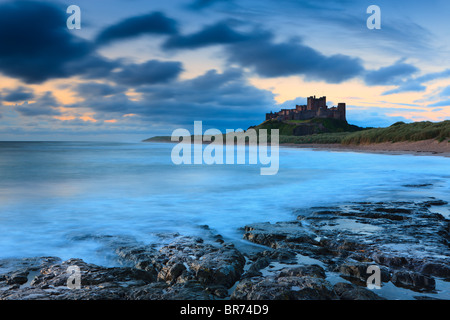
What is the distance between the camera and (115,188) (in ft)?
42.7

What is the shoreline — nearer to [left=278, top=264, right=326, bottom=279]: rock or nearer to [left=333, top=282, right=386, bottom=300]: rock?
[left=278, top=264, right=326, bottom=279]: rock

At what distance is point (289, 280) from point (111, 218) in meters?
5.18

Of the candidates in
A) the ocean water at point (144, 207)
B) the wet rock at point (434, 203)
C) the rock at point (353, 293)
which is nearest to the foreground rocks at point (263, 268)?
the rock at point (353, 293)

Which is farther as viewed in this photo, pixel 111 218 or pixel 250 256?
pixel 111 218

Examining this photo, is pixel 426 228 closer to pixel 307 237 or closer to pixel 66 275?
pixel 307 237

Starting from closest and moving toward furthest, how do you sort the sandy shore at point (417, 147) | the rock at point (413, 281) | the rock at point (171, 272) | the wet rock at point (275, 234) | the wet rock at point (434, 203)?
the rock at point (413, 281)
the rock at point (171, 272)
the wet rock at point (275, 234)
the wet rock at point (434, 203)
the sandy shore at point (417, 147)

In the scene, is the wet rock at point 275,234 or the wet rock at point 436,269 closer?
the wet rock at point 436,269

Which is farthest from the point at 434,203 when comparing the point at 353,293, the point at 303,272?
the point at 353,293

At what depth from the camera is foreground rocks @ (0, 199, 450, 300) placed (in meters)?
3.38

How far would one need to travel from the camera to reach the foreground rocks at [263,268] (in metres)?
3.38

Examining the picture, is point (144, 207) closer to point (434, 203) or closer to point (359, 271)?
point (359, 271)

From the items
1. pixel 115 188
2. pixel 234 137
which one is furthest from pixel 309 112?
pixel 115 188

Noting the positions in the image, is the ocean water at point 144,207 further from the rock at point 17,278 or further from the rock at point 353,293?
the rock at point 353,293

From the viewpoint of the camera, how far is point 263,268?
413cm
